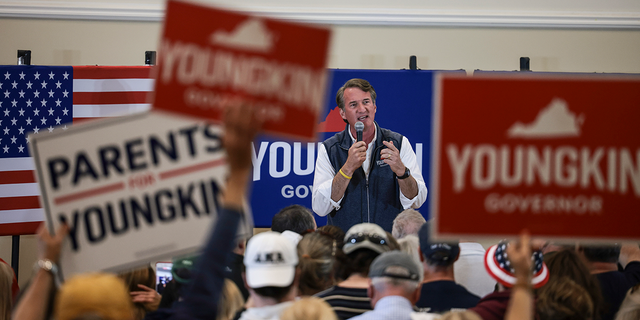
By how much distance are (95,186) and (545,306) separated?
4.79 ft

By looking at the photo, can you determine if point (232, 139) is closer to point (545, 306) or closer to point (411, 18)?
point (545, 306)

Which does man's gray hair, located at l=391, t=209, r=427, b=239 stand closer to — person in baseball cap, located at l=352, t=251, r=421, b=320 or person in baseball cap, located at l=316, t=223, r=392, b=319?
person in baseball cap, located at l=316, t=223, r=392, b=319

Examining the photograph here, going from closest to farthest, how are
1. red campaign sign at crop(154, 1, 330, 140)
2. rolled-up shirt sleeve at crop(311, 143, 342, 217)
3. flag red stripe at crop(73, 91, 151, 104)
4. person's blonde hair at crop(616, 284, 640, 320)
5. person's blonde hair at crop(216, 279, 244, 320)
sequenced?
red campaign sign at crop(154, 1, 330, 140)
person's blonde hair at crop(616, 284, 640, 320)
person's blonde hair at crop(216, 279, 244, 320)
rolled-up shirt sleeve at crop(311, 143, 342, 217)
flag red stripe at crop(73, 91, 151, 104)

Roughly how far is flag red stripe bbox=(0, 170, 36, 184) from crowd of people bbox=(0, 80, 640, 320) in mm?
2825

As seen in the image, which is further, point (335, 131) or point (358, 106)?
point (335, 131)

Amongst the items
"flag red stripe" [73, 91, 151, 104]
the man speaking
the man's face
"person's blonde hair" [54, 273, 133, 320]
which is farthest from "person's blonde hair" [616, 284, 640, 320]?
"flag red stripe" [73, 91, 151, 104]

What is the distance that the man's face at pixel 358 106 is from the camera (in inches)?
175

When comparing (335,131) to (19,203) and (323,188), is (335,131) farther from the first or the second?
(19,203)

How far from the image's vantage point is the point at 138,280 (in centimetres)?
259

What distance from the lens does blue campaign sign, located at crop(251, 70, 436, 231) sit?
16.9 ft

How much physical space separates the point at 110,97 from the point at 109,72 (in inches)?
8.7

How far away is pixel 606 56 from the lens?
19.6 feet

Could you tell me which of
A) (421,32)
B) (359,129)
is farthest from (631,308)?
(421,32)

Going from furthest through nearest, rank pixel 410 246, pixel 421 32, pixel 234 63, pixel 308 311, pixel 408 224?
pixel 421 32, pixel 408 224, pixel 410 246, pixel 308 311, pixel 234 63
